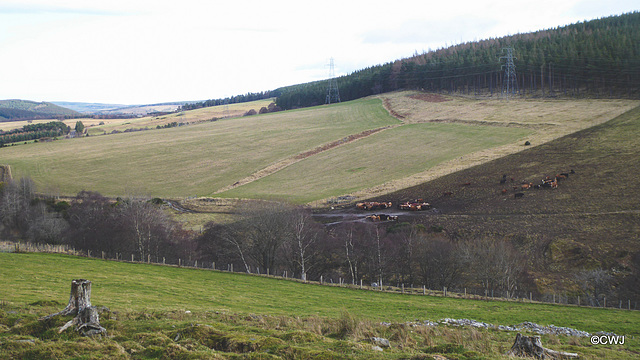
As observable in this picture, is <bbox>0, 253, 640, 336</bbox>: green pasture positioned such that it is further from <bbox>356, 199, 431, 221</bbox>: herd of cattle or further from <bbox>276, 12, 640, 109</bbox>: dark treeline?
<bbox>276, 12, 640, 109</bbox>: dark treeline

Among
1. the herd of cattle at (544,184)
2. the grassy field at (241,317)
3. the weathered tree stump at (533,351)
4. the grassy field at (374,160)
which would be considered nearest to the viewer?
the grassy field at (241,317)

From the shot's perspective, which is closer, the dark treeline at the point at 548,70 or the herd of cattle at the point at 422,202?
the herd of cattle at the point at 422,202

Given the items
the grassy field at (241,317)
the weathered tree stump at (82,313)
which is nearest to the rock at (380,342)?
the grassy field at (241,317)

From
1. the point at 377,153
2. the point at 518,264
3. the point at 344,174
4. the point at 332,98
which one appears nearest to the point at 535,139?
the point at 377,153

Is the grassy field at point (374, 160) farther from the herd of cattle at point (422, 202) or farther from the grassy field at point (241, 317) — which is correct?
the grassy field at point (241, 317)

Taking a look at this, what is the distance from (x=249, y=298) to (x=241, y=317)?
9.06 metres

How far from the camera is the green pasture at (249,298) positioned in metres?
23.1

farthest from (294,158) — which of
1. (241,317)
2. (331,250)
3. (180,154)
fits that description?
(241,317)

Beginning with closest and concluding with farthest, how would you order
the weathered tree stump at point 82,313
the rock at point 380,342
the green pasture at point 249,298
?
1. the weathered tree stump at point 82,313
2. the rock at point 380,342
3. the green pasture at point 249,298

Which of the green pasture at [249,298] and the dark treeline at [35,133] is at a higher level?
the dark treeline at [35,133]

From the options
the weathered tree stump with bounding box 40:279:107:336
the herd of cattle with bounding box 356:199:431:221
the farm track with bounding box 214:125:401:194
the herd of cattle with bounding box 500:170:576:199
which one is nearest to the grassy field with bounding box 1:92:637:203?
the farm track with bounding box 214:125:401:194

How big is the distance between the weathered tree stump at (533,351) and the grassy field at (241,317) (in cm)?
57

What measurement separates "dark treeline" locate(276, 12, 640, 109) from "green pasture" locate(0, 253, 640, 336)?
99396 mm

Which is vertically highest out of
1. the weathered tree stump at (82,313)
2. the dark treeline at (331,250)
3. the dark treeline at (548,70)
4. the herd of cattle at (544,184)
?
the dark treeline at (548,70)
